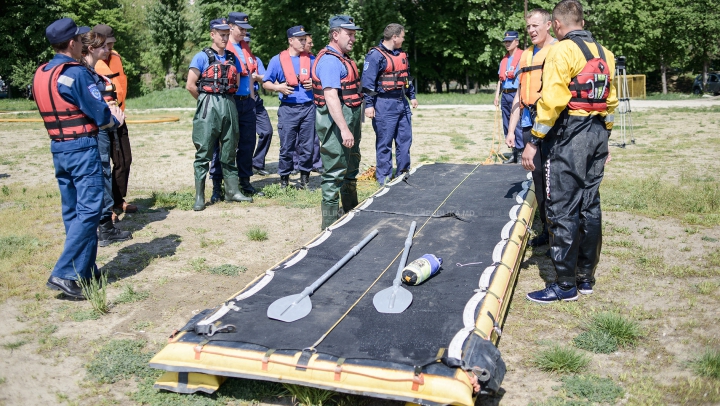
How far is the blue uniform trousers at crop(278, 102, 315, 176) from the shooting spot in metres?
9.59

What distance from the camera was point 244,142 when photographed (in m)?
9.09

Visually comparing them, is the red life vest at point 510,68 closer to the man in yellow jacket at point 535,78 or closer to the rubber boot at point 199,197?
the man in yellow jacket at point 535,78

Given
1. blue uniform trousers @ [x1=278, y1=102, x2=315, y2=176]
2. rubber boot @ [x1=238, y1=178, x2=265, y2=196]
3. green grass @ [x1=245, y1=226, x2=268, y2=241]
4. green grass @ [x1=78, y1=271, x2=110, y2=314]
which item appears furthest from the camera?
blue uniform trousers @ [x1=278, y1=102, x2=315, y2=176]

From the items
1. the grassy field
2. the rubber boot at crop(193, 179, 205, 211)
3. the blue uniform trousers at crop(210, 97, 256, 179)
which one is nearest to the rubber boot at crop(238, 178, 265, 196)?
the blue uniform trousers at crop(210, 97, 256, 179)

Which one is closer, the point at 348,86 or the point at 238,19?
the point at 348,86

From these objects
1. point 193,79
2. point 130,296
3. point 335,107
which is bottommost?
point 130,296

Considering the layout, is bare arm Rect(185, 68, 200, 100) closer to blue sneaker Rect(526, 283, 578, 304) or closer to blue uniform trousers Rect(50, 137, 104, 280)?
blue uniform trousers Rect(50, 137, 104, 280)

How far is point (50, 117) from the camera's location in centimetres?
525

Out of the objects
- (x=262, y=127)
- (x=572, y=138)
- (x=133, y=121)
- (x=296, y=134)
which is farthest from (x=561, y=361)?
(x=133, y=121)

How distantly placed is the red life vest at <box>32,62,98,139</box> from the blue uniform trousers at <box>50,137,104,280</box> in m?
0.09

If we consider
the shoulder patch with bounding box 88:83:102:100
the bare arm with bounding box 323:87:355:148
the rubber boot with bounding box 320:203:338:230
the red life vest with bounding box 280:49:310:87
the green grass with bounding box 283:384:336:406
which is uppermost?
the red life vest with bounding box 280:49:310:87

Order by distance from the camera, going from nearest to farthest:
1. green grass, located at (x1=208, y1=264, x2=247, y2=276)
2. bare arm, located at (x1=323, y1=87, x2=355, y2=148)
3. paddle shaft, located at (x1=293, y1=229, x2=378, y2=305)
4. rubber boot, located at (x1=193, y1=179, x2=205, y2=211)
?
paddle shaft, located at (x1=293, y1=229, x2=378, y2=305) < green grass, located at (x1=208, y1=264, x2=247, y2=276) < bare arm, located at (x1=323, y1=87, x2=355, y2=148) < rubber boot, located at (x1=193, y1=179, x2=205, y2=211)

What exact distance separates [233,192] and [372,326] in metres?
5.15

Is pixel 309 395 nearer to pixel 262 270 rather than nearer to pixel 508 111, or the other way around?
pixel 262 270
